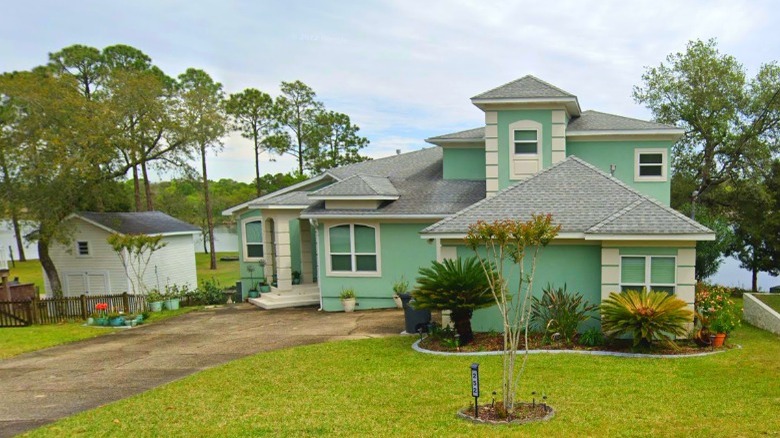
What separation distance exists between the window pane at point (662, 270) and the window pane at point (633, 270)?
0.20 metres

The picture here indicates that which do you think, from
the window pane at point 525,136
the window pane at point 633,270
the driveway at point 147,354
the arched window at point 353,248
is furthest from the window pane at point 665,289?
the arched window at point 353,248

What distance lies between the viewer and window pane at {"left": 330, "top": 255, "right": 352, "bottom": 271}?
55.3 ft

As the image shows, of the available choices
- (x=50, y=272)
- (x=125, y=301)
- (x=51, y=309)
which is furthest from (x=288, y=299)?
(x=50, y=272)

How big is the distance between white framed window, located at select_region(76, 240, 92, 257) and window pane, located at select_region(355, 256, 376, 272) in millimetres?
16739

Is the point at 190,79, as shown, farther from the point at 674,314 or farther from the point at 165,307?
the point at 674,314

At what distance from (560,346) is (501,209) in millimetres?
3466

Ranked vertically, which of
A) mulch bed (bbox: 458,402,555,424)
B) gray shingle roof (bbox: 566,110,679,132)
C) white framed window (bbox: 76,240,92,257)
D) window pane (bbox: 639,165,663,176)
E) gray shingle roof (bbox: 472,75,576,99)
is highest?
gray shingle roof (bbox: 472,75,576,99)

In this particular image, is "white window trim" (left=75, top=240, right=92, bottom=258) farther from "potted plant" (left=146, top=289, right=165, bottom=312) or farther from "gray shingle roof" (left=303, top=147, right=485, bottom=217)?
"gray shingle roof" (left=303, top=147, right=485, bottom=217)

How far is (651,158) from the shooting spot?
17062 mm

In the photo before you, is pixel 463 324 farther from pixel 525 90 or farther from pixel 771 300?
pixel 771 300

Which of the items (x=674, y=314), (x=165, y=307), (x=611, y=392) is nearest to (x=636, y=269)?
(x=674, y=314)

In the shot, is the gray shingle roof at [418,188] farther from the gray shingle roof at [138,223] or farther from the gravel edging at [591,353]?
the gray shingle roof at [138,223]

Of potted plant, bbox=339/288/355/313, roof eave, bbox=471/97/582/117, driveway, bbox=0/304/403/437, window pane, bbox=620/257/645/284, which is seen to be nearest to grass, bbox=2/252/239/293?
driveway, bbox=0/304/403/437

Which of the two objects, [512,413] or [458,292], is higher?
[458,292]
